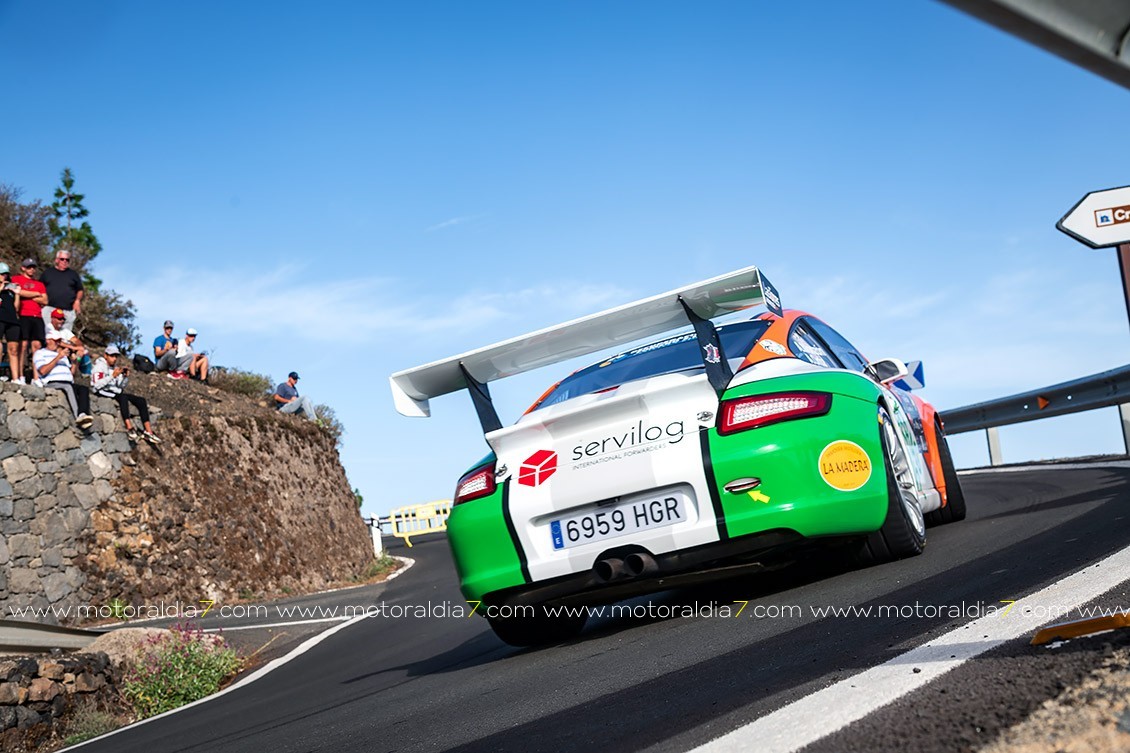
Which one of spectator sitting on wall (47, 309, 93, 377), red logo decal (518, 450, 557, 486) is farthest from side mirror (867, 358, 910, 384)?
spectator sitting on wall (47, 309, 93, 377)

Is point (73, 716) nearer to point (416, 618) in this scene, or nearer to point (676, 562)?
point (416, 618)

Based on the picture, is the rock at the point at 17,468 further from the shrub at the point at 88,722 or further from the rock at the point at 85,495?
the shrub at the point at 88,722

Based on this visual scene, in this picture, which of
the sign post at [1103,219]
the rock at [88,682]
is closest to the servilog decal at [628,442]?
the sign post at [1103,219]

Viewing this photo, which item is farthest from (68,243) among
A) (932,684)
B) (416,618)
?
(932,684)

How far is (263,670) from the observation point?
8109mm

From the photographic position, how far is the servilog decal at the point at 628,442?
5082mm

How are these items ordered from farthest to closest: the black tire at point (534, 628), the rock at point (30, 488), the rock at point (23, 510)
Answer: the rock at point (30, 488)
the rock at point (23, 510)
the black tire at point (534, 628)

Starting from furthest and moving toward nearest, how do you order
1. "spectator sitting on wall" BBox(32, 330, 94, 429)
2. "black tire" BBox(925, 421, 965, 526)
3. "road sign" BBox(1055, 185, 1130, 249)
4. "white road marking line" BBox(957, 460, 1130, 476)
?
"spectator sitting on wall" BBox(32, 330, 94, 429) → "white road marking line" BBox(957, 460, 1130, 476) → "black tire" BBox(925, 421, 965, 526) → "road sign" BBox(1055, 185, 1130, 249)

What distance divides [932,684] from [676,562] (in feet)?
7.71

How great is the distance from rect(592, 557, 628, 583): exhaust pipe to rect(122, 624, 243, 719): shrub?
3526 mm

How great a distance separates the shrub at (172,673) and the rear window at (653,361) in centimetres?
317

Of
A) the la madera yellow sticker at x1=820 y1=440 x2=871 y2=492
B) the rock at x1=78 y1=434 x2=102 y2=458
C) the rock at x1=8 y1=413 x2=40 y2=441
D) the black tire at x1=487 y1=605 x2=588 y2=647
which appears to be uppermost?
the rock at x1=8 y1=413 x2=40 y2=441

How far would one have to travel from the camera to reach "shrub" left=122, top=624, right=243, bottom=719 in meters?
7.14

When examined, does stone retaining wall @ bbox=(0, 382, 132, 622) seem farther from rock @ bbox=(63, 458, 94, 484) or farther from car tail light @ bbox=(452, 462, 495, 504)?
car tail light @ bbox=(452, 462, 495, 504)
